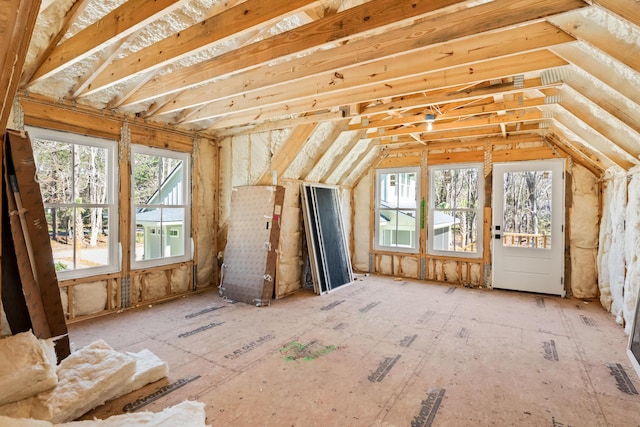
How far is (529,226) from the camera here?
5.12m

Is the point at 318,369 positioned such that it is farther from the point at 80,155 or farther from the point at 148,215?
the point at 80,155

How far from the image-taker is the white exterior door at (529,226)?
4.95m

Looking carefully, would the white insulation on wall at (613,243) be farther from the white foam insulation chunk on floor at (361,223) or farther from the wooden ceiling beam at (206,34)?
the wooden ceiling beam at (206,34)

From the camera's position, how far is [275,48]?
2229 mm

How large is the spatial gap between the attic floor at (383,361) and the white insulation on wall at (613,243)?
0.86 ft

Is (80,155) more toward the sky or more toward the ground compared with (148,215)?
more toward the sky

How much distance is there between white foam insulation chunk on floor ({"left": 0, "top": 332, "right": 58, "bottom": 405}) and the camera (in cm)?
184

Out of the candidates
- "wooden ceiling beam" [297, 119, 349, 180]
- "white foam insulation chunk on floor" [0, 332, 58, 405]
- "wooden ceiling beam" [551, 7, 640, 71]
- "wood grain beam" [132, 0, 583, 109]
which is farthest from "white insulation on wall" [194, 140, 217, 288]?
"wooden ceiling beam" [551, 7, 640, 71]

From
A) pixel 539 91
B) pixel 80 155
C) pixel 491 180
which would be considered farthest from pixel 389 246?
pixel 80 155

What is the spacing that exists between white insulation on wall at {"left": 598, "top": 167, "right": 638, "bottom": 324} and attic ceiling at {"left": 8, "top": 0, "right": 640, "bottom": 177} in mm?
324

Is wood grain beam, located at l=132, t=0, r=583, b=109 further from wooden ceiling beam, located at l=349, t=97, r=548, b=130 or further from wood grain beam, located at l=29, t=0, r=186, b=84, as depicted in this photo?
wooden ceiling beam, located at l=349, t=97, r=548, b=130

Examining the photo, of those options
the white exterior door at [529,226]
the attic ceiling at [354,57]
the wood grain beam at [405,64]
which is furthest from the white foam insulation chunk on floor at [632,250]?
the wood grain beam at [405,64]

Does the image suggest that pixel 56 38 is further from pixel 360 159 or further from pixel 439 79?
pixel 360 159

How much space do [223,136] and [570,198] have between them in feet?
19.0
